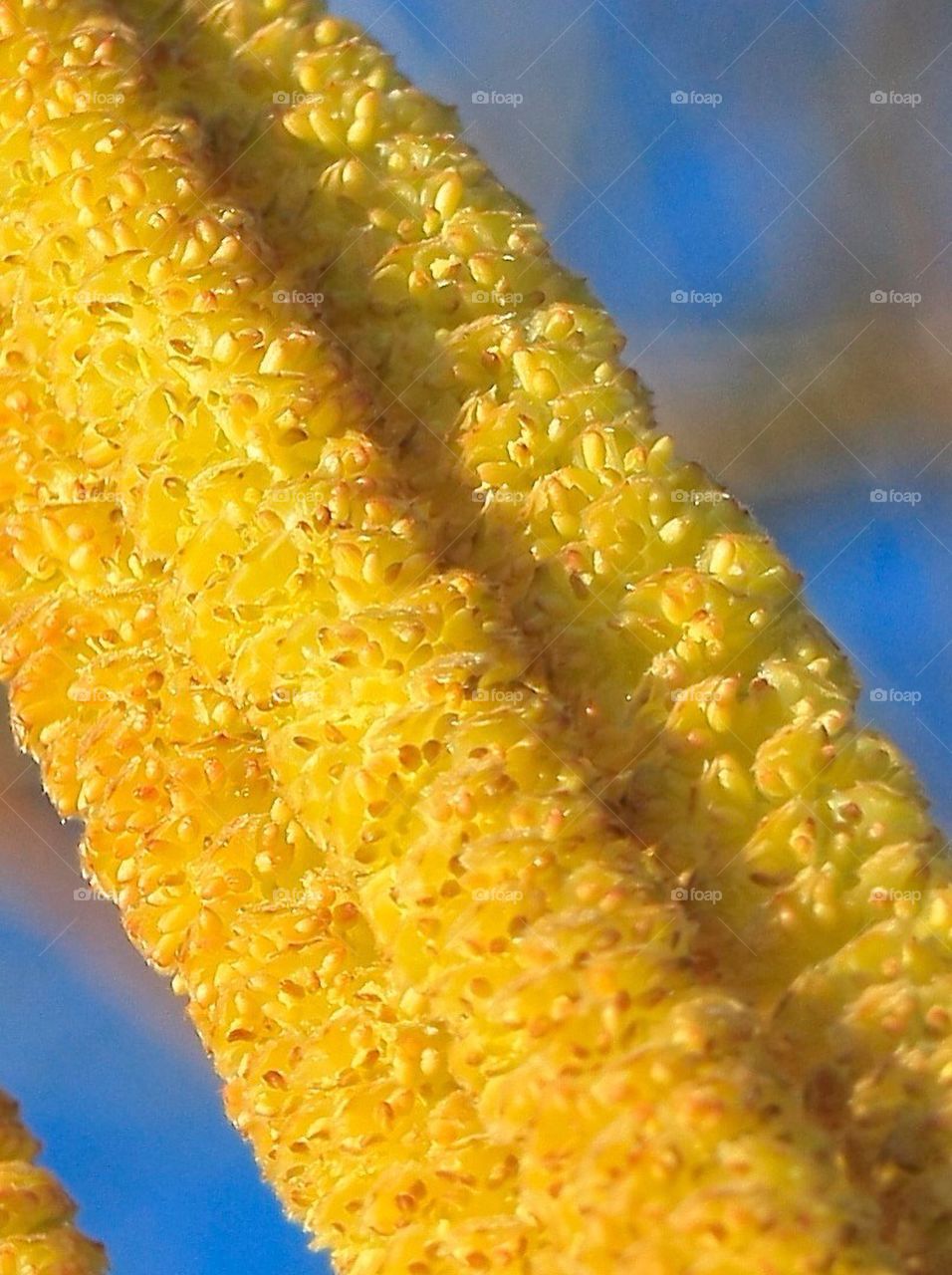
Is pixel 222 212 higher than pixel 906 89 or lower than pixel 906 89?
lower

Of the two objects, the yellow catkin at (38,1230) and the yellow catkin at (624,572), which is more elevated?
the yellow catkin at (624,572)

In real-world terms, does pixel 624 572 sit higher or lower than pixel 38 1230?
higher

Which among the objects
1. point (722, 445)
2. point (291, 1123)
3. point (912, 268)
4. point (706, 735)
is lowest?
point (291, 1123)

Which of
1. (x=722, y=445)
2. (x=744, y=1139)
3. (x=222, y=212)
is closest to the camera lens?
(x=744, y=1139)

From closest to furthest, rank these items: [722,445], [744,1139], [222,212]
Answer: [744,1139] < [222,212] < [722,445]

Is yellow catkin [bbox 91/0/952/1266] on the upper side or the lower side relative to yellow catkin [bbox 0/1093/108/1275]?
upper

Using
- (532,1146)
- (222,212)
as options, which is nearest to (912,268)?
(222,212)

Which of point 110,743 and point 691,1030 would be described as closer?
point 691,1030

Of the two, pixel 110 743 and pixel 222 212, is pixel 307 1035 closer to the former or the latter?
pixel 110 743
